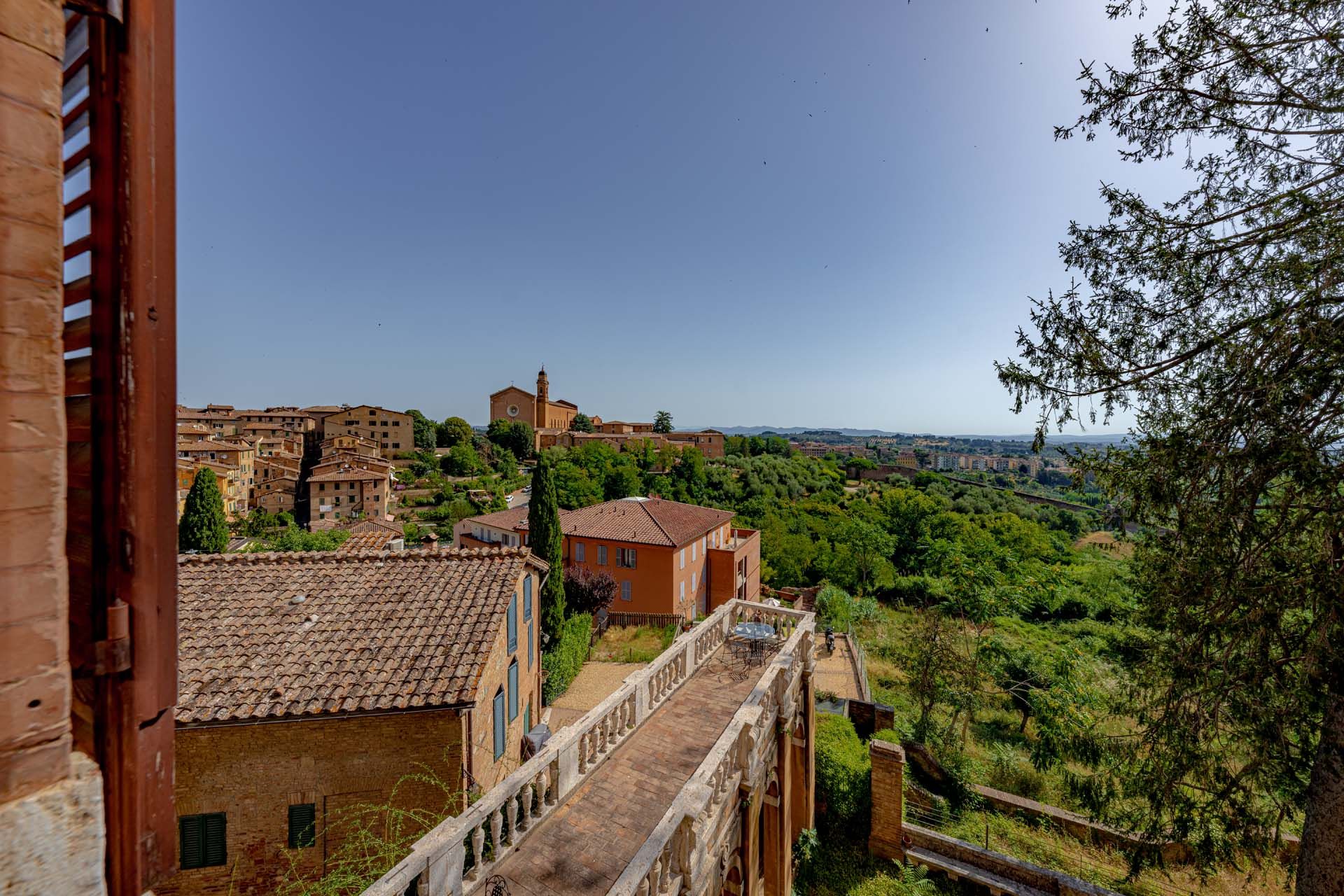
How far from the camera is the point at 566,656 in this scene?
18594 mm

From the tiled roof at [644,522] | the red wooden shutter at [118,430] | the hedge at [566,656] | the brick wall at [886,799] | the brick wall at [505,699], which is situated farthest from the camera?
the tiled roof at [644,522]

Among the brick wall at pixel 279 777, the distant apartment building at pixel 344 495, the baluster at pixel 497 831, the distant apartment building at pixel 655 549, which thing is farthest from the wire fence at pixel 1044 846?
the distant apartment building at pixel 344 495

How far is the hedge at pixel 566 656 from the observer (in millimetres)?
16891

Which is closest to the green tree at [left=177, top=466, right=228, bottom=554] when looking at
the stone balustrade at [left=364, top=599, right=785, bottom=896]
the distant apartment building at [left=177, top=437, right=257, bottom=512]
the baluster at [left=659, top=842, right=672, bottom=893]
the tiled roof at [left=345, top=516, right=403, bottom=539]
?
the tiled roof at [left=345, top=516, right=403, bottom=539]

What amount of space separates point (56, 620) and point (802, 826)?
43.1 feet

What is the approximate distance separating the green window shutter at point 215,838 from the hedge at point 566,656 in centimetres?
931

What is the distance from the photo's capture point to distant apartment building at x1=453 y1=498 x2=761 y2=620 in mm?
24875

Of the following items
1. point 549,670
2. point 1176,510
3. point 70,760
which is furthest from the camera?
point 549,670

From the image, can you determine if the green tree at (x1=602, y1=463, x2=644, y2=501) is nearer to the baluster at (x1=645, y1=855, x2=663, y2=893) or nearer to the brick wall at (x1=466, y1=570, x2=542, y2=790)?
the brick wall at (x1=466, y1=570, x2=542, y2=790)

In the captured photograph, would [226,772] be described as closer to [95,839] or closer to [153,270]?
[95,839]

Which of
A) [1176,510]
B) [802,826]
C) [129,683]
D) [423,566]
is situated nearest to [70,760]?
[129,683]

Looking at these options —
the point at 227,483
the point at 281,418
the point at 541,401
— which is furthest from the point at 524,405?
the point at 227,483

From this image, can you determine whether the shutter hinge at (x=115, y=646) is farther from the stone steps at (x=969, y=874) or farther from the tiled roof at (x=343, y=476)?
the tiled roof at (x=343, y=476)

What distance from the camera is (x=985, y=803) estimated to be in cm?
1220
